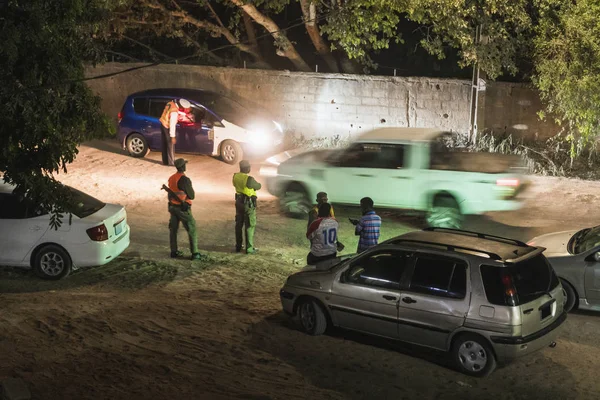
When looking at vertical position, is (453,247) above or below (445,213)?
above

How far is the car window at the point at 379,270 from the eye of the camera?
8656 millimetres

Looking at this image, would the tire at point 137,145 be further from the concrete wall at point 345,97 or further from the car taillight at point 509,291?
the car taillight at point 509,291

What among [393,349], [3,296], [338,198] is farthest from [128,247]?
[393,349]

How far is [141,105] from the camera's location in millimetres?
20953

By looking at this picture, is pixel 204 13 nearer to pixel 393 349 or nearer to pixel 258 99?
pixel 258 99

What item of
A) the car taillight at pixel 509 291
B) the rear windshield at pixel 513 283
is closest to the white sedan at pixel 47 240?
the rear windshield at pixel 513 283

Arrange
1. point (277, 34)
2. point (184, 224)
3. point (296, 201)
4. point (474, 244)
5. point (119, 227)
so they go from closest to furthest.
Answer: point (474, 244) < point (119, 227) < point (184, 224) < point (296, 201) < point (277, 34)

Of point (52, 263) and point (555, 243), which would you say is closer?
point (555, 243)

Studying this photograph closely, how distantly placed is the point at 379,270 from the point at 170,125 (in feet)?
38.7

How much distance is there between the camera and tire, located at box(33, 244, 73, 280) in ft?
38.2

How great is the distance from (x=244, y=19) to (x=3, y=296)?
1524 cm

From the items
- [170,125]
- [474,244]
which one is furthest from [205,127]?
[474,244]

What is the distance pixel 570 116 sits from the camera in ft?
59.6

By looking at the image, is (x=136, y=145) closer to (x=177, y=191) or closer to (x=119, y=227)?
(x=177, y=191)
